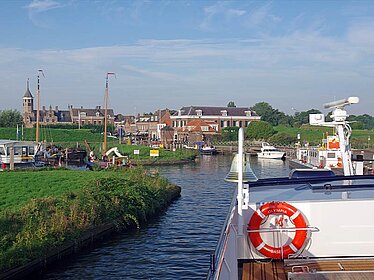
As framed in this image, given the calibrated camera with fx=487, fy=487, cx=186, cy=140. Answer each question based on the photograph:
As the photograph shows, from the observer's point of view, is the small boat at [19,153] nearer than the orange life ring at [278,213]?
No

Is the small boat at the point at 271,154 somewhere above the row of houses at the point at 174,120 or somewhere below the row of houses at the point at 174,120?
below

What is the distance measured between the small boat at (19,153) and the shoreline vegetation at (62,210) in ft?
46.9

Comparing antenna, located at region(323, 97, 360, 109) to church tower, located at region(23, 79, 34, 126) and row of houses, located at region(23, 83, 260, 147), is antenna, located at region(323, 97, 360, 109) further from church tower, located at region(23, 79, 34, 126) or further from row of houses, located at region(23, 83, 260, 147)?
church tower, located at region(23, 79, 34, 126)

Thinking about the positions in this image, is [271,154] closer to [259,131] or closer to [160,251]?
[259,131]

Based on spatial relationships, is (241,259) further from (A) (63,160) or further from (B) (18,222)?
(A) (63,160)

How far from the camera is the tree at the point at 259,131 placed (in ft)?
283

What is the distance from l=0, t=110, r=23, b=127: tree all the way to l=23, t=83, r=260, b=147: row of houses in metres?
7.87

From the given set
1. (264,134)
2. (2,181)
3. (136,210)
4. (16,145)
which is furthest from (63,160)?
(264,134)

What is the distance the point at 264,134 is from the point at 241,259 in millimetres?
81140

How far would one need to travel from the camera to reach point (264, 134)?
284 ft

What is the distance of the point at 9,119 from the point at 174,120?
1290 inches

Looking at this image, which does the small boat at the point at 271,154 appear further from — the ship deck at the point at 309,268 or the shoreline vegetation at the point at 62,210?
the ship deck at the point at 309,268

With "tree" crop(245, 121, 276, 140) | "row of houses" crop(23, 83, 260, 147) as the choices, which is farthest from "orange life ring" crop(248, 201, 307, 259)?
"tree" crop(245, 121, 276, 140)

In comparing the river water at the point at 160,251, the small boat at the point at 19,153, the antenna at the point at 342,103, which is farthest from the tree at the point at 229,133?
the antenna at the point at 342,103
